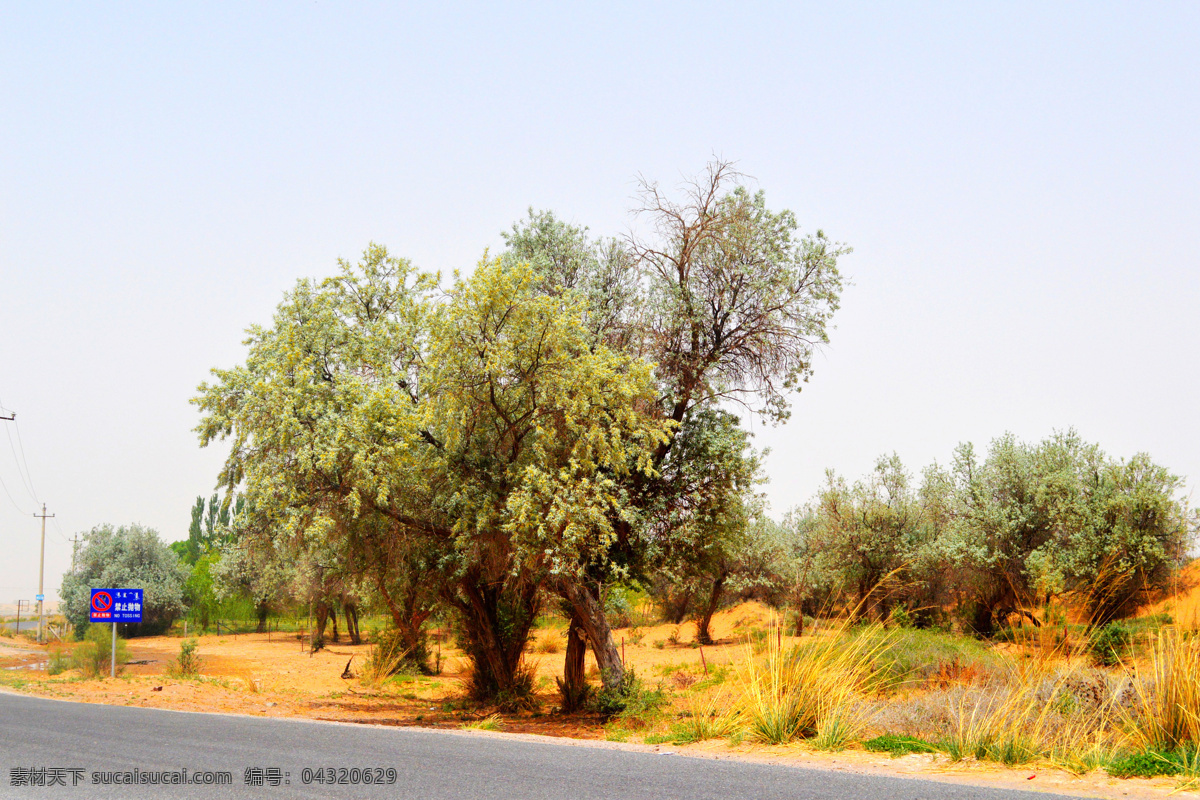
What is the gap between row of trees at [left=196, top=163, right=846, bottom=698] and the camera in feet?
50.3

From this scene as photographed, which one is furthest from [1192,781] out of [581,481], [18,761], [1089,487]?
[1089,487]

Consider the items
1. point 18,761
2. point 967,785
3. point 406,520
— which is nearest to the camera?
point 967,785

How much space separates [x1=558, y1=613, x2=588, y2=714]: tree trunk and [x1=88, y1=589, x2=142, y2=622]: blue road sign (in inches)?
700

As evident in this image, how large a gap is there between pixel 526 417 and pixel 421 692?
13728 millimetres

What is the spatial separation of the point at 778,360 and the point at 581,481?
6080 millimetres

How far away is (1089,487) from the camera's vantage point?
29.9m

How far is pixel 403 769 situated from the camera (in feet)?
25.5

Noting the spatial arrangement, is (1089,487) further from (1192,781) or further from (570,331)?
(1192,781)

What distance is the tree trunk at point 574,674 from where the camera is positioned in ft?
60.2

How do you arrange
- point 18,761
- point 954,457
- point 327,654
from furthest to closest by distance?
point 327,654, point 954,457, point 18,761

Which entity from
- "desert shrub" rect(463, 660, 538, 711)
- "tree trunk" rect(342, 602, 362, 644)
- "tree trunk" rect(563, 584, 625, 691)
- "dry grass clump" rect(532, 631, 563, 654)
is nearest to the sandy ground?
"dry grass clump" rect(532, 631, 563, 654)

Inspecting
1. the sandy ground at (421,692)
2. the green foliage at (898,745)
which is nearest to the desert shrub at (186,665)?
the sandy ground at (421,692)

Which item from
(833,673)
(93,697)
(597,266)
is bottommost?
(93,697)

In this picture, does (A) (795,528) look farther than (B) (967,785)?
Yes
